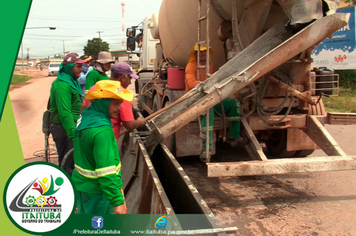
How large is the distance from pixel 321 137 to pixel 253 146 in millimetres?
966

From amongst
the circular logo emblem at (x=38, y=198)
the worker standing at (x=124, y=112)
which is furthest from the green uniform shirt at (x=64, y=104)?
the circular logo emblem at (x=38, y=198)

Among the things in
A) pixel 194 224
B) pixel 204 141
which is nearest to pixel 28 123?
pixel 204 141

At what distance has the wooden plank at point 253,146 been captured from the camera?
13.1ft

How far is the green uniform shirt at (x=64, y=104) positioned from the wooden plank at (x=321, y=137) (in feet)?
10.6

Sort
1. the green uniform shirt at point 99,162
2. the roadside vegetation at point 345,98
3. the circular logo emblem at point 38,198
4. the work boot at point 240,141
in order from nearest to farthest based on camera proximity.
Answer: the green uniform shirt at point 99,162 → the circular logo emblem at point 38,198 → the work boot at point 240,141 → the roadside vegetation at point 345,98

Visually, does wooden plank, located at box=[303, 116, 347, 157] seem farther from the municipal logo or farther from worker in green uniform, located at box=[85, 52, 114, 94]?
worker in green uniform, located at box=[85, 52, 114, 94]

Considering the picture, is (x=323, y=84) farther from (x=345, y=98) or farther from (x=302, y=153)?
(x=345, y=98)

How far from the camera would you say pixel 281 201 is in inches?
167

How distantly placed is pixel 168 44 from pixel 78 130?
4375 millimetres

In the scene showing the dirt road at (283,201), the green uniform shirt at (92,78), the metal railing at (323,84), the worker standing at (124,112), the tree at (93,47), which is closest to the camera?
the worker standing at (124,112)

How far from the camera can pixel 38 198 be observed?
236 centimetres

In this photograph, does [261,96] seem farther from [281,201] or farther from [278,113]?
[281,201]

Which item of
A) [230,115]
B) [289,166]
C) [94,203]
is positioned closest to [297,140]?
[230,115]

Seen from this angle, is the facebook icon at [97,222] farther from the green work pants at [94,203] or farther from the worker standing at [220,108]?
the worker standing at [220,108]
